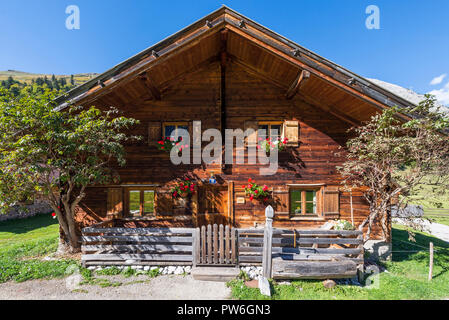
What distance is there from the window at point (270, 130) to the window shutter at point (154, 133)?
426cm

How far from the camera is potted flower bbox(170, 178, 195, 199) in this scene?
7699mm

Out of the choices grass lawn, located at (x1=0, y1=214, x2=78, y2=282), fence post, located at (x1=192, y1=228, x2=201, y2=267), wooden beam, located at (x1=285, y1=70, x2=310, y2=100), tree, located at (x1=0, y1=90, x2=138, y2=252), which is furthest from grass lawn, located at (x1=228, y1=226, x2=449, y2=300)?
wooden beam, located at (x1=285, y1=70, x2=310, y2=100)

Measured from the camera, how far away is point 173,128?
8242mm

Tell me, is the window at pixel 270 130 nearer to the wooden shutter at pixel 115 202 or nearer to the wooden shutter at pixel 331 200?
the wooden shutter at pixel 331 200

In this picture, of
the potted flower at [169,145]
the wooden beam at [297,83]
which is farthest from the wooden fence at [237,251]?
the wooden beam at [297,83]

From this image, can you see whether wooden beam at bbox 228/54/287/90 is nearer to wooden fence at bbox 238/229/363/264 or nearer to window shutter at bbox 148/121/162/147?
window shutter at bbox 148/121/162/147

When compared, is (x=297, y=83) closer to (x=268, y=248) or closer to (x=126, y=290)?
(x=268, y=248)

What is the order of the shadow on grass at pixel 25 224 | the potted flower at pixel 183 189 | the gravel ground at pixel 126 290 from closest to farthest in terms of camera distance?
the gravel ground at pixel 126 290, the potted flower at pixel 183 189, the shadow on grass at pixel 25 224

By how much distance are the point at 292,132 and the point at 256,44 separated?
3.66 meters

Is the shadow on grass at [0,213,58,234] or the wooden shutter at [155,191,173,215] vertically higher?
the wooden shutter at [155,191,173,215]

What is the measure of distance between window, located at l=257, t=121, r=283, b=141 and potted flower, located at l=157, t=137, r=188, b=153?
3.33 meters

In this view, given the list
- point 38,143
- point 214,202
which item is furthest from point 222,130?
point 38,143

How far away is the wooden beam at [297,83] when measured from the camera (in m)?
6.51
